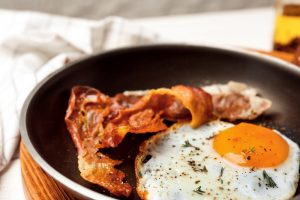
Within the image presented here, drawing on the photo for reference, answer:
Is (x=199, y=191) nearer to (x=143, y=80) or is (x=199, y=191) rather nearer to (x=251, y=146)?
(x=251, y=146)

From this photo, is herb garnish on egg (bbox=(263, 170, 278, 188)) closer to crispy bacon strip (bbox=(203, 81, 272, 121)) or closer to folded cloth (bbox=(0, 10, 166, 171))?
crispy bacon strip (bbox=(203, 81, 272, 121))

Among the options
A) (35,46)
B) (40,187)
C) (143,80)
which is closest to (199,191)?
(40,187)

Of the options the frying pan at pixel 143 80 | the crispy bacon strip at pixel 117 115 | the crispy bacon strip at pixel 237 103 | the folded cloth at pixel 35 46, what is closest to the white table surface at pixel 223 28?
the folded cloth at pixel 35 46

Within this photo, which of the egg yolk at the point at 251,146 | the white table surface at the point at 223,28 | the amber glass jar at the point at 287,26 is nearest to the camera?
the egg yolk at the point at 251,146

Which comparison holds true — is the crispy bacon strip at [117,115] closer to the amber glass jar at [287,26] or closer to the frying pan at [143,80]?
the frying pan at [143,80]

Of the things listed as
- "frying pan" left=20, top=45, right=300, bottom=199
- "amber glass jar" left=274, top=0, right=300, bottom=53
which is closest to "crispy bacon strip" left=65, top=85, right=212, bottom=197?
"frying pan" left=20, top=45, right=300, bottom=199

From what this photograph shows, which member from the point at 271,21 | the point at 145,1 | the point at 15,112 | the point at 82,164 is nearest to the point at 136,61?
the point at 15,112
